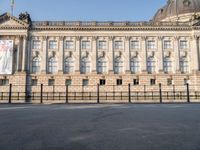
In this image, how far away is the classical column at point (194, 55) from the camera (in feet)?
165

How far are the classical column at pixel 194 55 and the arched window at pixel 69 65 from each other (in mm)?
24752

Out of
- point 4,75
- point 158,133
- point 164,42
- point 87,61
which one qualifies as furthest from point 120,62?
point 158,133

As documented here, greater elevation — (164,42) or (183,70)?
(164,42)

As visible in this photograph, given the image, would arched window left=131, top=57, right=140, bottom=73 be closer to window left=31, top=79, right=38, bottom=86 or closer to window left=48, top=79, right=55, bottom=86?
window left=48, top=79, right=55, bottom=86

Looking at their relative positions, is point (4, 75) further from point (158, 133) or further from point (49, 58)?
point (158, 133)

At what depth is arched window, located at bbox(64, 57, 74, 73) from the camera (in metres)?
49.8

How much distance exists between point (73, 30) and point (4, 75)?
53.9ft

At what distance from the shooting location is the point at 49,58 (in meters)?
50.3

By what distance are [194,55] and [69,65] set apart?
1023 inches

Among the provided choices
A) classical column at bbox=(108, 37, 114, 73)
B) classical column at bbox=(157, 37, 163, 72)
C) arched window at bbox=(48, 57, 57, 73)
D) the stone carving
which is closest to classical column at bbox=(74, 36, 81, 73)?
arched window at bbox=(48, 57, 57, 73)

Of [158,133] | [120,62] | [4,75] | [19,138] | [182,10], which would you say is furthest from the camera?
[182,10]

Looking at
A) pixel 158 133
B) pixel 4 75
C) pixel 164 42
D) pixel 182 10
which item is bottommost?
pixel 158 133

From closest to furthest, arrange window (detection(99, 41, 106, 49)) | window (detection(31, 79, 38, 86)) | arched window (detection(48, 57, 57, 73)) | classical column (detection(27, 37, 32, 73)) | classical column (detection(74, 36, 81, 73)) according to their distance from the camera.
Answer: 1. window (detection(31, 79, 38, 86))
2. classical column (detection(27, 37, 32, 73))
3. classical column (detection(74, 36, 81, 73))
4. arched window (detection(48, 57, 57, 73))
5. window (detection(99, 41, 106, 49))

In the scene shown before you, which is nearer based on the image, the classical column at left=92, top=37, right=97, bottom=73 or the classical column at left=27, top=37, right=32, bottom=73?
the classical column at left=27, top=37, right=32, bottom=73
